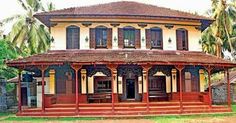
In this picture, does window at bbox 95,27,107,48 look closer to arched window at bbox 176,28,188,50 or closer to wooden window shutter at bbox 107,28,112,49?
wooden window shutter at bbox 107,28,112,49

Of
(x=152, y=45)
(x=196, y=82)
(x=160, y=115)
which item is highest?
(x=152, y=45)

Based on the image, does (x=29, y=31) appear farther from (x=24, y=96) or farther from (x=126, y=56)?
(x=126, y=56)

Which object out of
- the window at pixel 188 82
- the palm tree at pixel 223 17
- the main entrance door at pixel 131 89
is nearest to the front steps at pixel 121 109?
the window at pixel 188 82

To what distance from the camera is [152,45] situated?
25.9 meters

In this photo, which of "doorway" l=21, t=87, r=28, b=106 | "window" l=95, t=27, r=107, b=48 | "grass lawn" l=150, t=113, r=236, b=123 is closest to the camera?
"grass lawn" l=150, t=113, r=236, b=123

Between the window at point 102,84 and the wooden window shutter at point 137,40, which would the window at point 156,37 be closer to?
the wooden window shutter at point 137,40

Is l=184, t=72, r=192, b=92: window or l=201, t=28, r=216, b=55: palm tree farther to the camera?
l=201, t=28, r=216, b=55: palm tree

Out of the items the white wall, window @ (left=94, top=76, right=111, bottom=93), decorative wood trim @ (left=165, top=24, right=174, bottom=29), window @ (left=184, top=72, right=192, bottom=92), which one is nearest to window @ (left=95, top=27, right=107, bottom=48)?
the white wall

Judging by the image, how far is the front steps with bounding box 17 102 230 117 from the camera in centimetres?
2133

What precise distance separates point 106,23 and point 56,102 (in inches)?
251

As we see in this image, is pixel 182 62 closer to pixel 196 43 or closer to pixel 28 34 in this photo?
pixel 196 43

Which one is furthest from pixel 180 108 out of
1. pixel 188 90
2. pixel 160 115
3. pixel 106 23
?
pixel 106 23

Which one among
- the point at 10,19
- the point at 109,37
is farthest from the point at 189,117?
the point at 10,19

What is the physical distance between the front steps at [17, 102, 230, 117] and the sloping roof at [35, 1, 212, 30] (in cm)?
622
